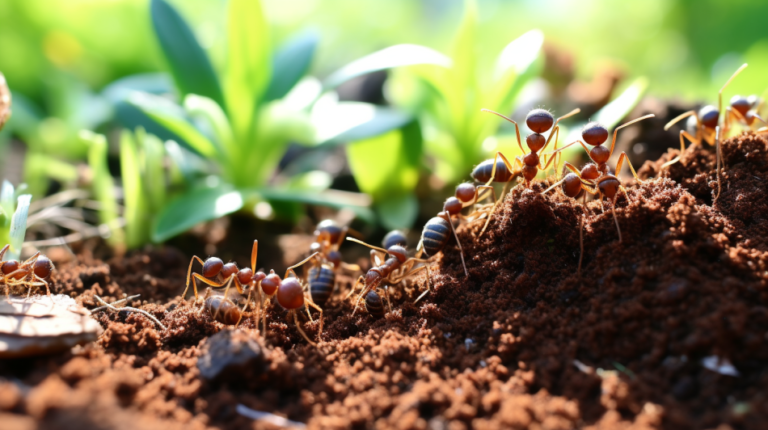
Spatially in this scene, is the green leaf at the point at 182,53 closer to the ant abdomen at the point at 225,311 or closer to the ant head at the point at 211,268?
the ant head at the point at 211,268

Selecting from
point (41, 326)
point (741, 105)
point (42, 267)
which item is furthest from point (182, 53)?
point (741, 105)

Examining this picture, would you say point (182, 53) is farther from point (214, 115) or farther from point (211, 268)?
point (211, 268)

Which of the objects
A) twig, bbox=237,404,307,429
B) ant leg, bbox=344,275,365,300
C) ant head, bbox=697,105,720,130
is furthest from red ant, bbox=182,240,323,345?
ant head, bbox=697,105,720,130

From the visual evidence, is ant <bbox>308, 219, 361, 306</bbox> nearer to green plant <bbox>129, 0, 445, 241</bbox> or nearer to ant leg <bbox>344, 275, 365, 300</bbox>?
ant leg <bbox>344, 275, 365, 300</bbox>

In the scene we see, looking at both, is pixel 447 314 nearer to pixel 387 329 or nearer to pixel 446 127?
pixel 387 329

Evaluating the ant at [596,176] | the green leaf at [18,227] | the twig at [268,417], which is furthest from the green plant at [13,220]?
the ant at [596,176]

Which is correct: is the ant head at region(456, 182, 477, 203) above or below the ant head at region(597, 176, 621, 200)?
above
